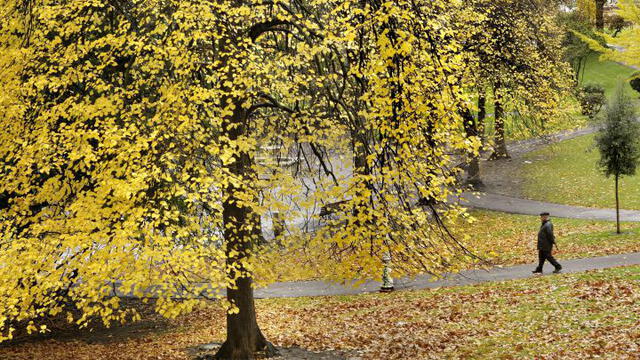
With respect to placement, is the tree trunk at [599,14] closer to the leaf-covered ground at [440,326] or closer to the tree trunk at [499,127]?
the tree trunk at [499,127]

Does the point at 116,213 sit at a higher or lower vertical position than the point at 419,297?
higher

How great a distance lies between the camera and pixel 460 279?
758 inches

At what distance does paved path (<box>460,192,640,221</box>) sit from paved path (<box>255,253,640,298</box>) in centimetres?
714

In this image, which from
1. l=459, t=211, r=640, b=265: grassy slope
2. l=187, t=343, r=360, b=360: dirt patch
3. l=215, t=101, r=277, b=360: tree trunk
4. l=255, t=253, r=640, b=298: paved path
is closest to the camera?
l=215, t=101, r=277, b=360: tree trunk

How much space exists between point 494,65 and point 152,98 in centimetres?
1778

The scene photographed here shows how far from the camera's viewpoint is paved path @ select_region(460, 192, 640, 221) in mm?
27484

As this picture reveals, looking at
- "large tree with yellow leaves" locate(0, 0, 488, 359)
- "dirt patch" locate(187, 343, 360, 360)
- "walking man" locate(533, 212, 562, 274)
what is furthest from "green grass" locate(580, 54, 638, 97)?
"large tree with yellow leaves" locate(0, 0, 488, 359)

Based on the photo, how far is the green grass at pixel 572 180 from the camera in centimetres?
3055

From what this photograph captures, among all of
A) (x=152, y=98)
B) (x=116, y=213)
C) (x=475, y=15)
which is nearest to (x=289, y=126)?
(x=152, y=98)

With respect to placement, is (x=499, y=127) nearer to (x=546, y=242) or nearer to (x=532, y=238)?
(x=532, y=238)

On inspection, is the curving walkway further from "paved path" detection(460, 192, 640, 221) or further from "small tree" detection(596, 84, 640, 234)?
"small tree" detection(596, 84, 640, 234)

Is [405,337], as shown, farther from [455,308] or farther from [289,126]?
[289,126]

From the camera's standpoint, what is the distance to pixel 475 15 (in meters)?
23.8

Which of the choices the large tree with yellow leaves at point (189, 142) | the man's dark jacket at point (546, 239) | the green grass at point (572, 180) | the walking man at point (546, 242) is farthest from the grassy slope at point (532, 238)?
the large tree with yellow leaves at point (189, 142)
